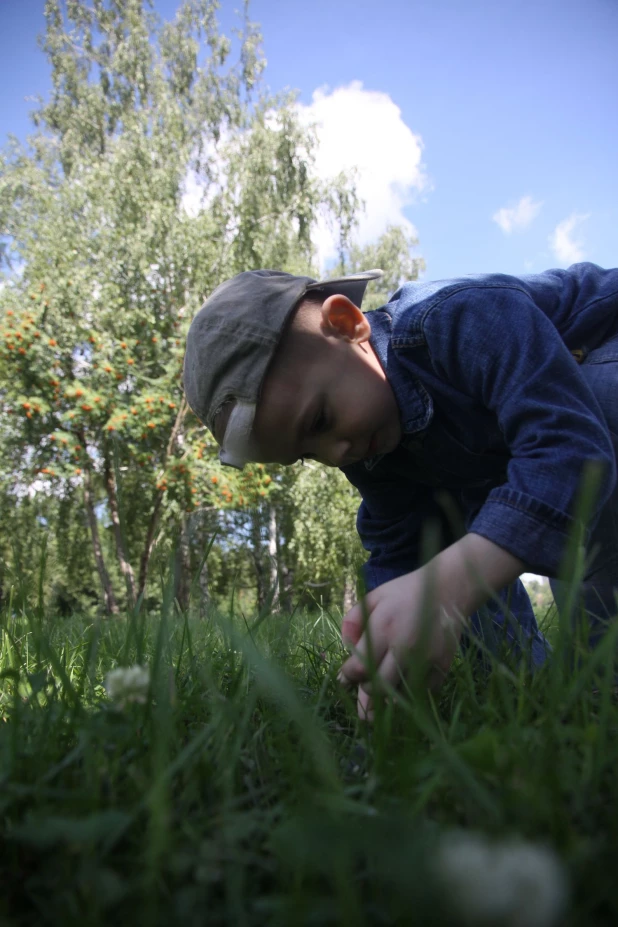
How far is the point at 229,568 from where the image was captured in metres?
21.8

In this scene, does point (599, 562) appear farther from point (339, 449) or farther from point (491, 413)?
point (339, 449)

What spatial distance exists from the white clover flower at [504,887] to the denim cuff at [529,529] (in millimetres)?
880

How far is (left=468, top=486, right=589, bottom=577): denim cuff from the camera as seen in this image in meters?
1.12

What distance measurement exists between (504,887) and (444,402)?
1575 mm

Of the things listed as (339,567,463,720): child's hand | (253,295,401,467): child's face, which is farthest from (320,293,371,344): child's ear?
(339,567,463,720): child's hand

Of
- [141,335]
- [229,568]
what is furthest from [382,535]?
[229,568]

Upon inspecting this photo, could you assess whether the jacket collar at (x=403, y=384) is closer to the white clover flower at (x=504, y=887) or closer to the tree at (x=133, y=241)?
the white clover flower at (x=504, y=887)

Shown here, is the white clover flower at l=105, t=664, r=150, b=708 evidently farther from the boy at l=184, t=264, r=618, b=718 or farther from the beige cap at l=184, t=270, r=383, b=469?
the beige cap at l=184, t=270, r=383, b=469

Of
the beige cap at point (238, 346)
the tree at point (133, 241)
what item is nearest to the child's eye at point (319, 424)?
the beige cap at point (238, 346)

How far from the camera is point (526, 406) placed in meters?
1.28

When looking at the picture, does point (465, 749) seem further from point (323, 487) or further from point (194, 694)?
point (323, 487)

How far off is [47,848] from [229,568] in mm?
21779

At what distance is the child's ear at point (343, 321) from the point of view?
1750mm

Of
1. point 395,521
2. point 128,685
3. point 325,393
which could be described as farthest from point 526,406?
Answer: point 395,521
